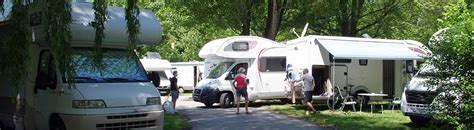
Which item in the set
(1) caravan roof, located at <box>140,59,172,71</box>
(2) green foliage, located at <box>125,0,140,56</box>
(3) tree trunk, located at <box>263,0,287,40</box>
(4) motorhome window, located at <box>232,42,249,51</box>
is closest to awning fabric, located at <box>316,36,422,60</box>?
(4) motorhome window, located at <box>232,42,249,51</box>

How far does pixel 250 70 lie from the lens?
19797mm

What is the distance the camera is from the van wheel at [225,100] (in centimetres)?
1964

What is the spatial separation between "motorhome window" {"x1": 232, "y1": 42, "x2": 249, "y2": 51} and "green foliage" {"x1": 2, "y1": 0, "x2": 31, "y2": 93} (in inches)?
483

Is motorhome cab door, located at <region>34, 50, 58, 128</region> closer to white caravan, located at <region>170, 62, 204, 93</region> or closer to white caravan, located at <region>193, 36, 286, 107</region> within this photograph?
white caravan, located at <region>193, 36, 286, 107</region>

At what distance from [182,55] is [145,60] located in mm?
11410

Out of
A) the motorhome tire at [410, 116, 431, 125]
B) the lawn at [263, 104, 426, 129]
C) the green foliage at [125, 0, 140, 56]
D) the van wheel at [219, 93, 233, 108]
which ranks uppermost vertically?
the green foliage at [125, 0, 140, 56]

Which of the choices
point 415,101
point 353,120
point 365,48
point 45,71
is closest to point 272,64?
point 365,48

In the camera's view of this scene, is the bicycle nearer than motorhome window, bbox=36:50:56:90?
No

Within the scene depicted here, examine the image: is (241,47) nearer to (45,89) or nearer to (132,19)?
(45,89)

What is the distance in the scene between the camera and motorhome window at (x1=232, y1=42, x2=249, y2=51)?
785 inches

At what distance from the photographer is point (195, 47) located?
130 feet

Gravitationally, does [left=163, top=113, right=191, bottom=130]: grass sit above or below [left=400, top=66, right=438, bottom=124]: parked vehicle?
below

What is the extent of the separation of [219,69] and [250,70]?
4.26 ft

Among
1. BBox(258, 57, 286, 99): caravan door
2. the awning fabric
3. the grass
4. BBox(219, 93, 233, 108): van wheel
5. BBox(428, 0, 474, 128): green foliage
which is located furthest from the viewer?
BBox(258, 57, 286, 99): caravan door
